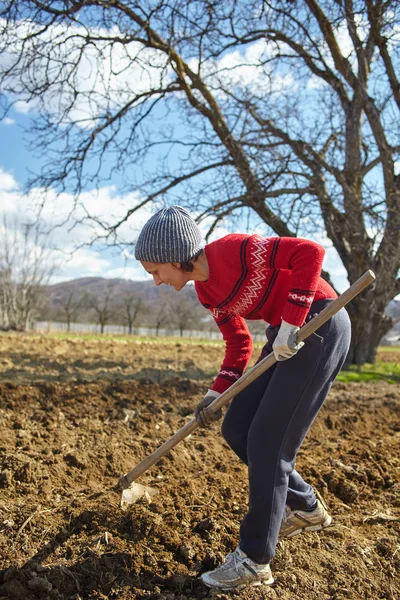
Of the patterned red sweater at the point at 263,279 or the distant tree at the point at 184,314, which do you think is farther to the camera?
the distant tree at the point at 184,314

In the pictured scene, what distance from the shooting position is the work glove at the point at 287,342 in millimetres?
2197

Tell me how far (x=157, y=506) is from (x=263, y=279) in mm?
1436

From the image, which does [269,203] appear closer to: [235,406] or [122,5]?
[122,5]

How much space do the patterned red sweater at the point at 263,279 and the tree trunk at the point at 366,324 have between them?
8668mm

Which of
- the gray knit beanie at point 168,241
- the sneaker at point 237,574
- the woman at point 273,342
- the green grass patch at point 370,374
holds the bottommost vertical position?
the sneaker at point 237,574

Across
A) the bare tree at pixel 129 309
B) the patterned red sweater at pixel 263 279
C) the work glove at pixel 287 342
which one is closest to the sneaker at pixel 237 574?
the work glove at pixel 287 342

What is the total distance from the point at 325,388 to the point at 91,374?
239 inches

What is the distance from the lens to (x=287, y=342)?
2.19m

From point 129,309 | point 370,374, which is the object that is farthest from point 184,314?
point 370,374

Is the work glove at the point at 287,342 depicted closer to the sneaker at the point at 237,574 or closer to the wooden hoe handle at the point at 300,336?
the wooden hoe handle at the point at 300,336

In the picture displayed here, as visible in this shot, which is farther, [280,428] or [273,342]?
[273,342]

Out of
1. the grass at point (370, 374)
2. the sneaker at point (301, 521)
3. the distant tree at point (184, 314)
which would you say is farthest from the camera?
the distant tree at point (184, 314)

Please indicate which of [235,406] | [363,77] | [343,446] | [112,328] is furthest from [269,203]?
[112,328]

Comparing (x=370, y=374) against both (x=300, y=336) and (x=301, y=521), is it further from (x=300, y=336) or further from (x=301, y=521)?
(x=300, y=336)
